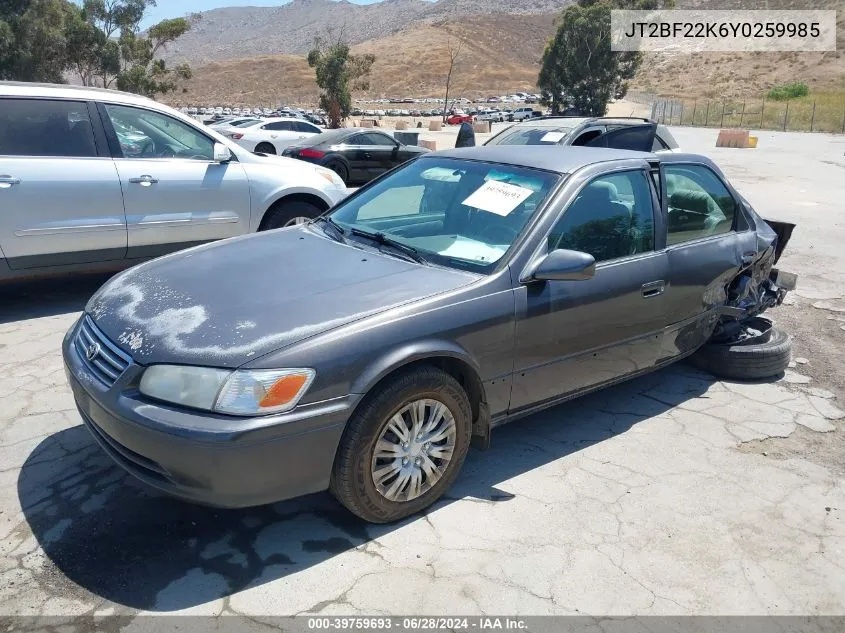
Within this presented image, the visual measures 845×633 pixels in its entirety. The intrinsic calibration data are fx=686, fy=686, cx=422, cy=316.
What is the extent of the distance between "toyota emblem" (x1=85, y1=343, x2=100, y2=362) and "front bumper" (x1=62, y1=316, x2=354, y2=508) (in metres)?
0.21

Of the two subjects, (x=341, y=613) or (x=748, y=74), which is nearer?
(x=341, y=613)

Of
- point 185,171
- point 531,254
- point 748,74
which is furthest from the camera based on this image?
point 748,74

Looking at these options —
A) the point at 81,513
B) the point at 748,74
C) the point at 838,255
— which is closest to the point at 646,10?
the point at 748,74

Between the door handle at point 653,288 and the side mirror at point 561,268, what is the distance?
693 mm

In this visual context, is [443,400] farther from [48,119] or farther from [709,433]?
[48,119]

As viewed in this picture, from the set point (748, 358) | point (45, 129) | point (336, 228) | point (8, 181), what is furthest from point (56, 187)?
point (748, 358)

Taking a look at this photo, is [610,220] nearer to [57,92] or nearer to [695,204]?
[695,204]

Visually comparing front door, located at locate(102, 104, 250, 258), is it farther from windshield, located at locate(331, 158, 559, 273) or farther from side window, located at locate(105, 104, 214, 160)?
windshield, located at locate(331, 158, 559, 273)

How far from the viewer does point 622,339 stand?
151 inches

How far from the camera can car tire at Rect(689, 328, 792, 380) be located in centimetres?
479

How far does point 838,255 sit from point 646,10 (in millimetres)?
50258

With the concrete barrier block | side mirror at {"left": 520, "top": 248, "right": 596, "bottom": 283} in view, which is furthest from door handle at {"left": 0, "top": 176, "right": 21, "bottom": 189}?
the concrete barrier block

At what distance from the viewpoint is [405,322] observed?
9.52 feet

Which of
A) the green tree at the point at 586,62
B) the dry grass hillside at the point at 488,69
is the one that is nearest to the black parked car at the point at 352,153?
the green tree at the point at 586,62
